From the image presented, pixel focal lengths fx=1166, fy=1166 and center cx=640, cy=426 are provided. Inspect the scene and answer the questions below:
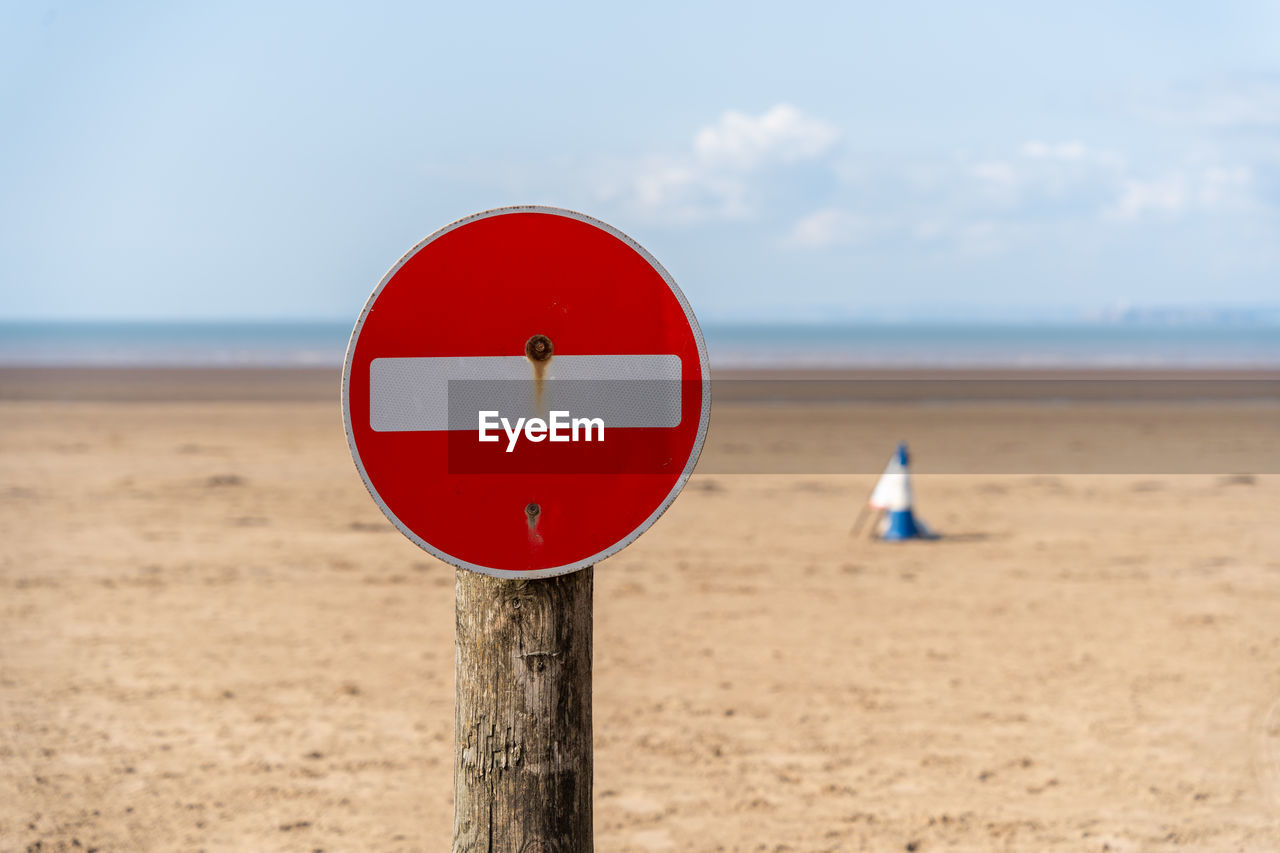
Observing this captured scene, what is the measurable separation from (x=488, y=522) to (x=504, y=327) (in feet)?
1.11

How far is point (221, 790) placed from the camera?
4.61 metres

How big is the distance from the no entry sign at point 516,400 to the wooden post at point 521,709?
13 centimetres

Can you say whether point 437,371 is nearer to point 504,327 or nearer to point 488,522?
point 504,327

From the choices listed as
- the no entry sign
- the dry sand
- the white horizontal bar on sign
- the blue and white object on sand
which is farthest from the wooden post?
the blue and white object on sand

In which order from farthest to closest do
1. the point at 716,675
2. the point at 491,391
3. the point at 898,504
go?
1. the point at 898,504
2. the point at 716,675
3. the point at 491,391

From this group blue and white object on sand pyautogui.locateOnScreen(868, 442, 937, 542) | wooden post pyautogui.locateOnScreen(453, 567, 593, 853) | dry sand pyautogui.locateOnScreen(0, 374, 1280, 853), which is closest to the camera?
wooden post pyautogui.locateOnScreen(453, 567, 593, 853)

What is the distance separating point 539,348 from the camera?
2.03m

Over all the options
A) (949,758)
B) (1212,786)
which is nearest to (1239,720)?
(1212,786)

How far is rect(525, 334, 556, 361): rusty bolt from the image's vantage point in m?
2.02

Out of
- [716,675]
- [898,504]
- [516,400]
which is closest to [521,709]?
[516,400]

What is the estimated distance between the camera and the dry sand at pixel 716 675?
441cm

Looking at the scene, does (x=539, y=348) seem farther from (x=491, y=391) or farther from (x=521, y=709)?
(x=521, y=709)

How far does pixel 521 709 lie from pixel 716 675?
13.8 ft

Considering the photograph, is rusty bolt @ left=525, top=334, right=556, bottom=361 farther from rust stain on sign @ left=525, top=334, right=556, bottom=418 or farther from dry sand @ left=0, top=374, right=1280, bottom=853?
dry sand @ left=0, top=374, right=1280, bottom=853
